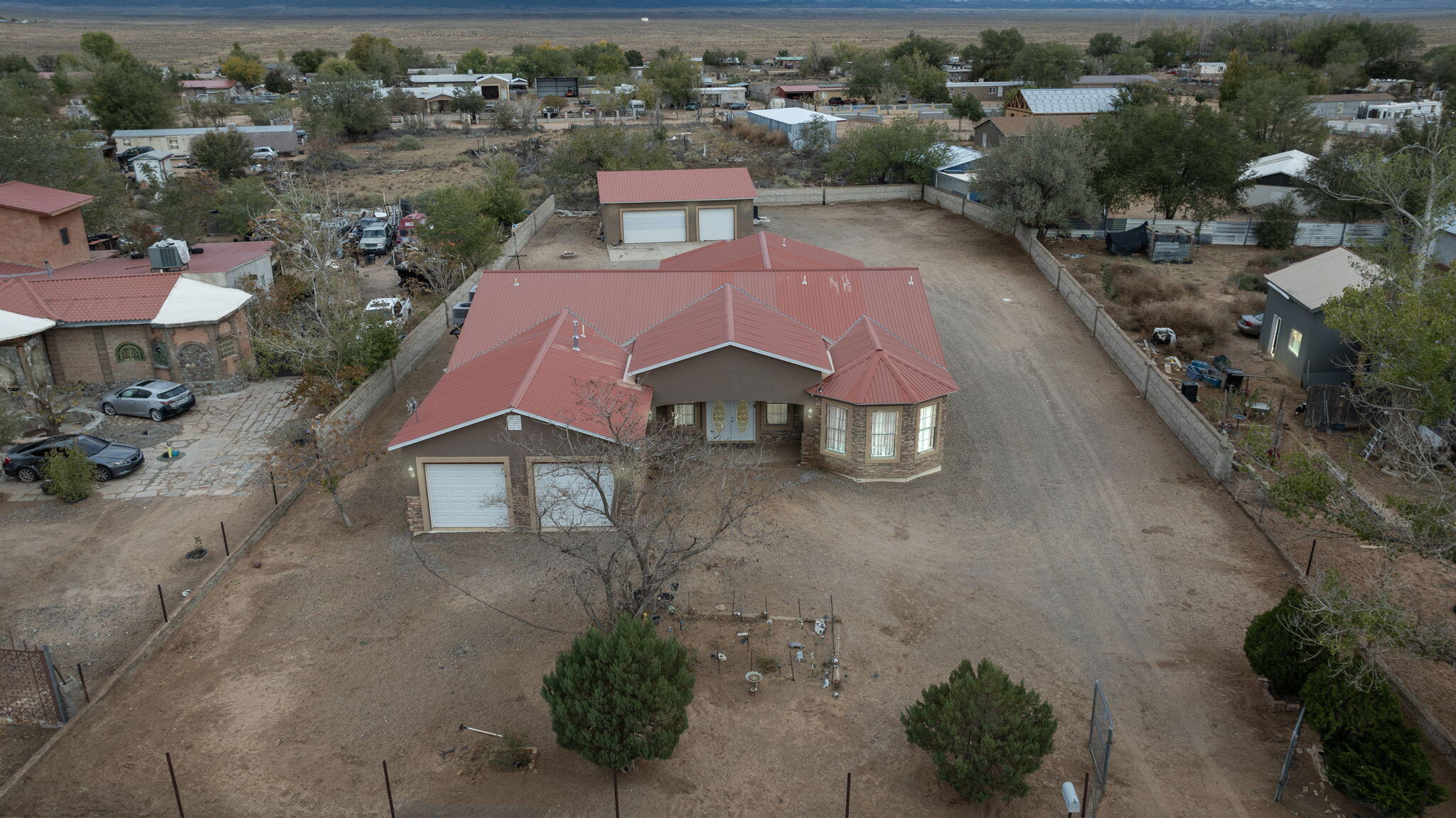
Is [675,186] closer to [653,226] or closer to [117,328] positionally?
[653,226]

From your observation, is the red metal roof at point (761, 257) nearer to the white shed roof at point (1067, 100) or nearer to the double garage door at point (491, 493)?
the double garage door at point (491, 493)

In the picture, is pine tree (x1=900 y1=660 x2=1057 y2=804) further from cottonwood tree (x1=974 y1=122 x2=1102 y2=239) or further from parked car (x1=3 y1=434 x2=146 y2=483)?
cottonwood tree (x1=974 y1=122 x2=1102 y2=239)

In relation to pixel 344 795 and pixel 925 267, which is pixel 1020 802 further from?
pixel 925 267

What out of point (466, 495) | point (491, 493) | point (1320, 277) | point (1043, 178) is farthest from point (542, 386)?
point (1043, 178)

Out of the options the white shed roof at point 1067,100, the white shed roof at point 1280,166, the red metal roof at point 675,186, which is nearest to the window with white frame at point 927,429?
the red metal roof at point 675,186

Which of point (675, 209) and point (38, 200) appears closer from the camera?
point (38, 200)

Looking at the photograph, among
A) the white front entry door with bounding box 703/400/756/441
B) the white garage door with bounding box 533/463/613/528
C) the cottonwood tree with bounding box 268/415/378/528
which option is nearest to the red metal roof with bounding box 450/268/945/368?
the white front entry door with bounding box 703/400/756/441

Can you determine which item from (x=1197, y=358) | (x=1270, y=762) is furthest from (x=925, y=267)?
(x=1270, y=762)
